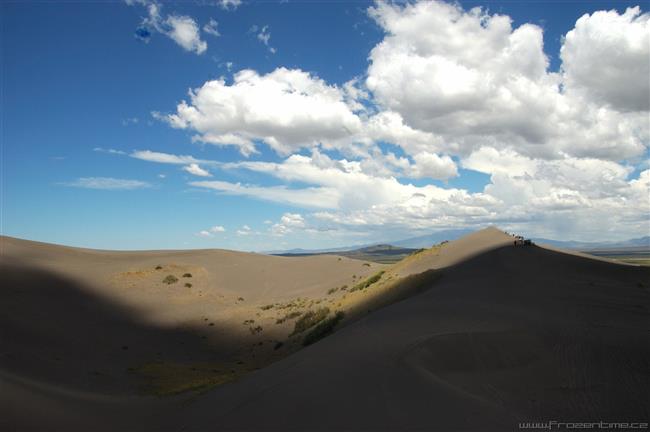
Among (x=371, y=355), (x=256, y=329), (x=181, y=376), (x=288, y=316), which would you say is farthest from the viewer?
(x=288, y=316)

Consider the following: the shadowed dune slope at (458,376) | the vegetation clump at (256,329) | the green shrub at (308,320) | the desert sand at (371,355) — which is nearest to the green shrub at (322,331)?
the desert sand at (371,355)

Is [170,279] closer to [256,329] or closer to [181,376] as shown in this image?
[256,329]

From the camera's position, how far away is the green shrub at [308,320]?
959 inches

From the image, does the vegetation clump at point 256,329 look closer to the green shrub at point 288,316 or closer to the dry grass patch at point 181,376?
the green shrub at point 288,316

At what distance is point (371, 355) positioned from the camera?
400 inches

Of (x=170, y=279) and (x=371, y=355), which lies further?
(x=170, y=279)

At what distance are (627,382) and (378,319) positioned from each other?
7951mm

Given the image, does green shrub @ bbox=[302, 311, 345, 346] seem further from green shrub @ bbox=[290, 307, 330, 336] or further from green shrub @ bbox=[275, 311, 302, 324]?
green shrub @ bbox=[275, 311, 302, 324]

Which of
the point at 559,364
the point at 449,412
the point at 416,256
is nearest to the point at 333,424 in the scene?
the point at 449,412

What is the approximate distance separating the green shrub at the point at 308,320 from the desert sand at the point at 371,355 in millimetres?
694

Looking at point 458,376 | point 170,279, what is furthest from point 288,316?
point 170,279

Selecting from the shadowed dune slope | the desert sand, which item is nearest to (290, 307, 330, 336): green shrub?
the desert sand

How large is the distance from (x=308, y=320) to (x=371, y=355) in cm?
1552

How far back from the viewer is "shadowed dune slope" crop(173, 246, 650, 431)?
738cm
